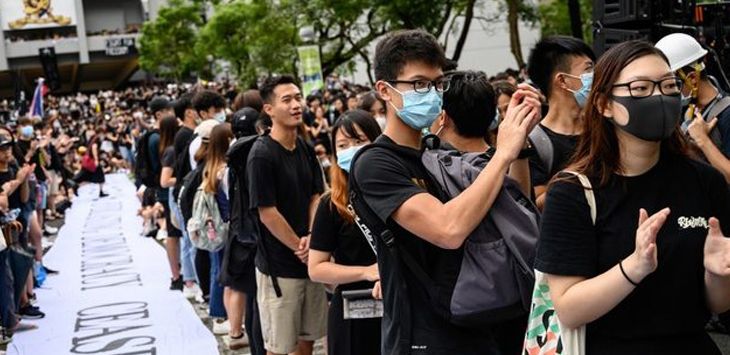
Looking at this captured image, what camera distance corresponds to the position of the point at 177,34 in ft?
168

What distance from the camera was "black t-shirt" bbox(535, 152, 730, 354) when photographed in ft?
8.50

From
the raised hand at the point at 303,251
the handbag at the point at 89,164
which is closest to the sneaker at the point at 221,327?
the raised hand at the point at 303,251

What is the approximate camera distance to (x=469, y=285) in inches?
121

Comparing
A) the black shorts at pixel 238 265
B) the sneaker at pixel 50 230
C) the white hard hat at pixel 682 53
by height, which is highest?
the white hard hat at pixel 682 53

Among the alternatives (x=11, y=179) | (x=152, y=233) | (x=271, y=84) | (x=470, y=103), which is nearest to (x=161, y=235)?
(x=152, y=233)

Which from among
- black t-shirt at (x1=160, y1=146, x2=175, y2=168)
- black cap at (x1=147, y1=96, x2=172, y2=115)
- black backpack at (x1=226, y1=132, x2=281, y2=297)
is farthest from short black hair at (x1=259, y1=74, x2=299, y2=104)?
black cap at (x1=147, y1=96, x2=172, y2=115)

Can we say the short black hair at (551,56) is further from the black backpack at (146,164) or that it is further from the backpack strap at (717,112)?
the black backpack at (146,164)

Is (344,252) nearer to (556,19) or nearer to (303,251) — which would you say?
(303,251)

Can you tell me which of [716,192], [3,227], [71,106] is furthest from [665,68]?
[71,106]

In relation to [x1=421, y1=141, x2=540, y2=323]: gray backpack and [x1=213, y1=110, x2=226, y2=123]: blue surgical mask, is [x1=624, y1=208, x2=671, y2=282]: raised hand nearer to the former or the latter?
[x1=421, y1=141, x2=540, y2=323]: gray backpack

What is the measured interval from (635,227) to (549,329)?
0.42 meters

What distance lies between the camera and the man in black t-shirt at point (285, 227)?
557 cm

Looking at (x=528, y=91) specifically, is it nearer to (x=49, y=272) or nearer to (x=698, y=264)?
(x=698, y=264)

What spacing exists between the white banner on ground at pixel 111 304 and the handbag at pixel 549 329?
535 centimetres
